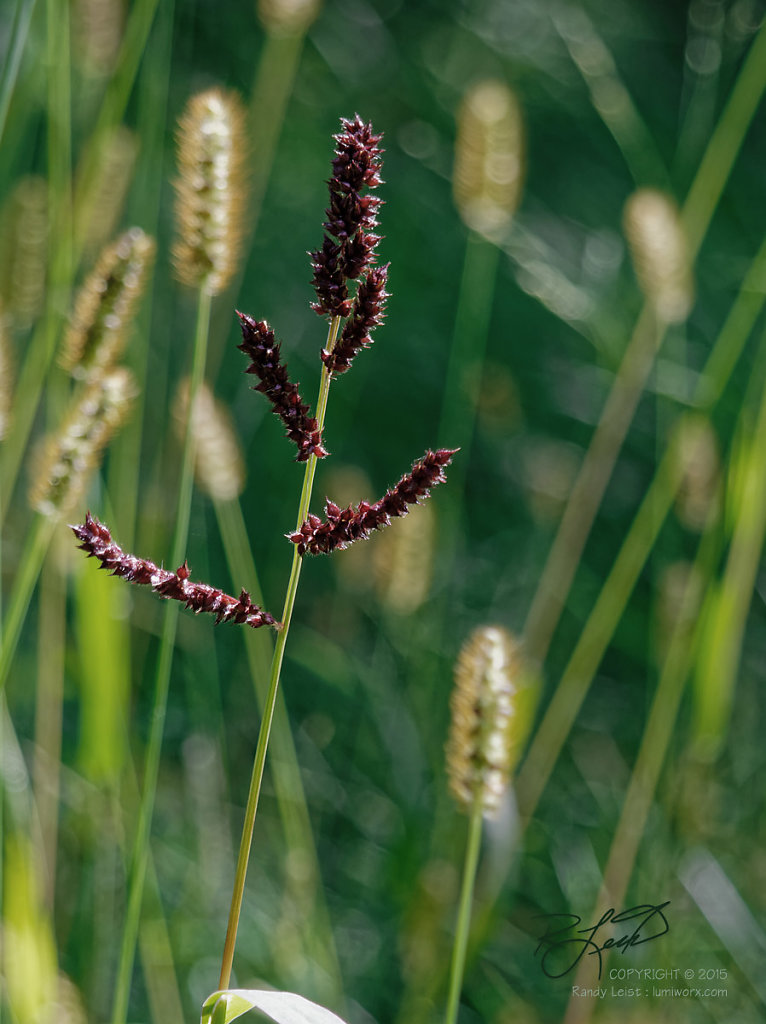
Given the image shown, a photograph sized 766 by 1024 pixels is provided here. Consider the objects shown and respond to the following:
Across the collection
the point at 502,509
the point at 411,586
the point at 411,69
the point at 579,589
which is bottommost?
the point at 411,586

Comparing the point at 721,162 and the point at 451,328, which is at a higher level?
the point at 451,328

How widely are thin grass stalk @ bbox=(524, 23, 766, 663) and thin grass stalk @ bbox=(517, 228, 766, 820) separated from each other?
10 centimetres

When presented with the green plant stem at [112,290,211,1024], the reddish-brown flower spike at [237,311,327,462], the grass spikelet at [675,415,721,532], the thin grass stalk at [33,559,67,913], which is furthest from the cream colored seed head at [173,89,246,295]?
the grass spikelet at [675,415,721,532]

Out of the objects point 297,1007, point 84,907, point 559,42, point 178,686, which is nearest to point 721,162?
point 297,1007

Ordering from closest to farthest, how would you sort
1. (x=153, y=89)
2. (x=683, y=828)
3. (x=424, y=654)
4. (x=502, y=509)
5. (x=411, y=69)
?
(x=153, y=89) < (x=683, y=828) < (x=424, y=654) < (x=502, y=509) < (x=411, y=69)

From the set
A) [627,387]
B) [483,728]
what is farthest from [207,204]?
[627,387]

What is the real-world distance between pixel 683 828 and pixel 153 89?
1103 mm

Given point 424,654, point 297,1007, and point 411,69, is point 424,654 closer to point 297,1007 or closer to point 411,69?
point 297,1007

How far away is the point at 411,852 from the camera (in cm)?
131

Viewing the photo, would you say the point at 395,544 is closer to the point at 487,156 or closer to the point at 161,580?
the point at 487,156

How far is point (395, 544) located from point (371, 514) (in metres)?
0.94

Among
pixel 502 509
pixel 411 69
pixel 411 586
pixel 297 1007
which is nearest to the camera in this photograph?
pixel 297 1007
